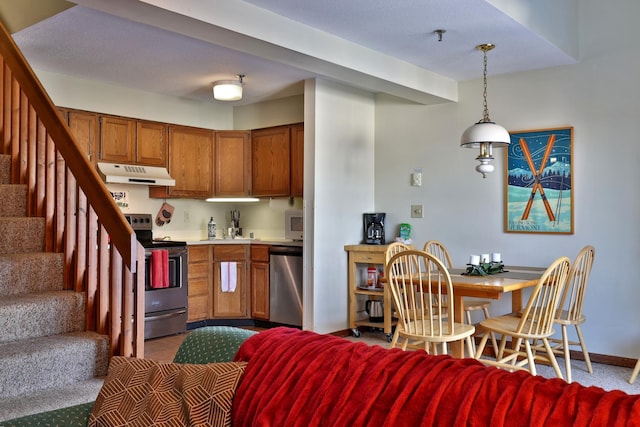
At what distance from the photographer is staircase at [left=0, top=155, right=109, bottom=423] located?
254 cm

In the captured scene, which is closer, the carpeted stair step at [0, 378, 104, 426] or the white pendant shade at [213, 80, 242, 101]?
the carpeted stair step at [0, 378, 104, 426]

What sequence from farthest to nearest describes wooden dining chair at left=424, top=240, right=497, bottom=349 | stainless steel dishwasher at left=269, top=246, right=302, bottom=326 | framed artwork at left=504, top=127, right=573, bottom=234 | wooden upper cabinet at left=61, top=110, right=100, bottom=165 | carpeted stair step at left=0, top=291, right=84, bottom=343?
1. stainless steel dishwasher at left=269, top=246, right=302, bottom=326
2. wooden upper cabinet at left=61, top=110, right=100, bottom=165
3. framed artwork at left=504, top=127, right=573, bottom=234
4. wooden dining chair at left=424, top=240, right=497, bottom=349
5. carpeted stair step at left=0, top=291, right=84, bottom=343

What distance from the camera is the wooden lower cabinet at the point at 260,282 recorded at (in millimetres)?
5859

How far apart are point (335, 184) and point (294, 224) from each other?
73 centimetres

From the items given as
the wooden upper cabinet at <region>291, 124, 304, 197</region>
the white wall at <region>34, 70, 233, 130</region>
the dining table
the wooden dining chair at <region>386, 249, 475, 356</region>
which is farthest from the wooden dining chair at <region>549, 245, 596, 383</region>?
the white wall at <region>34, 70, 233, 130</region>

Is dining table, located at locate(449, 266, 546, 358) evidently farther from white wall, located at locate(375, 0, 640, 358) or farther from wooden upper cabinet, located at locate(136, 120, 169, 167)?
wooden upper cabinet, located at locate(136, 120, 169, 167)

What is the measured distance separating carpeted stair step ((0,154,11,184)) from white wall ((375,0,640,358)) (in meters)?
3.57

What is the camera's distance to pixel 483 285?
3.52m

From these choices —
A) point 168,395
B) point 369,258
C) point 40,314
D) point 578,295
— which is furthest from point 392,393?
point 369,258

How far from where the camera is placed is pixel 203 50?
4.41 meters

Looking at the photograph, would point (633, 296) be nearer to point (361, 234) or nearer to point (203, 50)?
point (361, 234)

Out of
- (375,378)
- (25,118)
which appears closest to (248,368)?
(375,378)

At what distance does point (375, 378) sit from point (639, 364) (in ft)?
10.7

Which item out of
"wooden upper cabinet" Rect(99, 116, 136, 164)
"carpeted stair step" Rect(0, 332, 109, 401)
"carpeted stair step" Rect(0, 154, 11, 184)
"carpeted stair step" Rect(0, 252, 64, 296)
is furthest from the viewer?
"wooden upper cabinet" Rect(99, 116, 136, 164)
